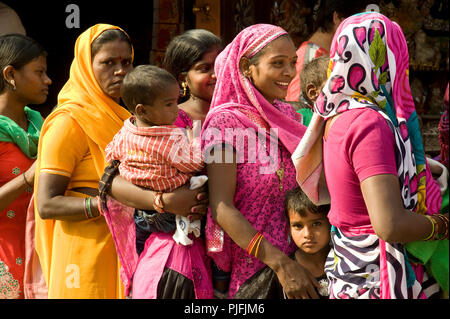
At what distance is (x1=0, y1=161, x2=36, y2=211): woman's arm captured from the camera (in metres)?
3.31

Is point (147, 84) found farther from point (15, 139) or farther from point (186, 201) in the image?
point (15, 139)

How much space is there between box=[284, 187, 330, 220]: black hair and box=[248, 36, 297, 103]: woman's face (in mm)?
417

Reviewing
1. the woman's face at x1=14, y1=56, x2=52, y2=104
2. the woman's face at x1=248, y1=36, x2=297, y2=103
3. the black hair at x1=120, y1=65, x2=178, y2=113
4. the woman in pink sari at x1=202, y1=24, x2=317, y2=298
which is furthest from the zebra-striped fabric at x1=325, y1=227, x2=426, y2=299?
the woman's face at x1=14, y1=56, x2=52, y2=104

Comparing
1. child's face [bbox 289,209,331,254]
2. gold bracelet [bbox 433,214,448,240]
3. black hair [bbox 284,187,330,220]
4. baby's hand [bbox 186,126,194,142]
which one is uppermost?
baby's hand [bbox 186,126,194,142]

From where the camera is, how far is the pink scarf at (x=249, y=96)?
2.63 metres

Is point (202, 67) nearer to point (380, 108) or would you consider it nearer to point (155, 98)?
point (155, 98)

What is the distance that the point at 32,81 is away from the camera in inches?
141

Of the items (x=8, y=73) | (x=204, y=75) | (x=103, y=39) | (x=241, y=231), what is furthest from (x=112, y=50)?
(x=241, y=231)

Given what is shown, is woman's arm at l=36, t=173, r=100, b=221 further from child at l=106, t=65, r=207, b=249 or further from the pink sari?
child at l=106, t=65, r=207, b=249

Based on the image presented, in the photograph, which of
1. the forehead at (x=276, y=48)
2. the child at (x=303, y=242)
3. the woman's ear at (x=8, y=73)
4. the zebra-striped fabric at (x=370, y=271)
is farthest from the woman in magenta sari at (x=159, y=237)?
the woman's ear at (x=8, y=73)

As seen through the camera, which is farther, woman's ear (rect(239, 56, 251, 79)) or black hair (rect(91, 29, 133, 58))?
black hair (rect(91, 29, 133, 58))

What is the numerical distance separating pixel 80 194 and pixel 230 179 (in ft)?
2.92

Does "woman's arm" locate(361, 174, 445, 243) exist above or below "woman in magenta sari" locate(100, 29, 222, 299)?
above

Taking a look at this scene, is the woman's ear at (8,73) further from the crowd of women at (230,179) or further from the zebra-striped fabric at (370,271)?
the zebra-striped fabric at (370,271)
